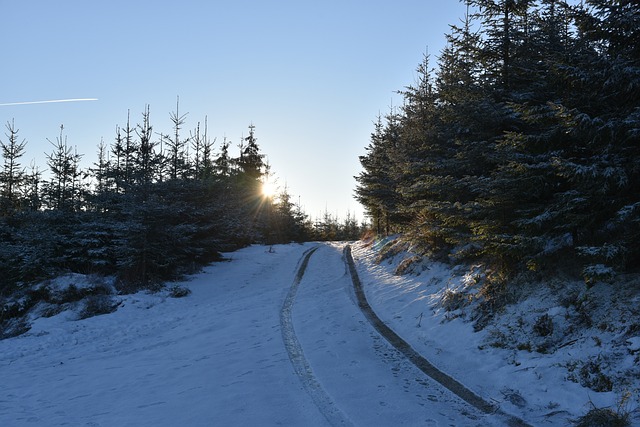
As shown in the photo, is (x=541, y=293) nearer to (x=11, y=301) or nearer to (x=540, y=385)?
(x=540, y=385)

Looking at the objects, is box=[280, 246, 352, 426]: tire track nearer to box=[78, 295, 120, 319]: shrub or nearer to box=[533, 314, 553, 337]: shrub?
box=[533, 314, 553, 337]: shrub

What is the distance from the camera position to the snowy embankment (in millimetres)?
6004

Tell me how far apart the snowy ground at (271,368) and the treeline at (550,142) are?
2.69m

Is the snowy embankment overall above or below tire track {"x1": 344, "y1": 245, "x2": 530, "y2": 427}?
above

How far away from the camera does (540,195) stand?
10.2 metres

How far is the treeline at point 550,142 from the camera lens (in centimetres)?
781

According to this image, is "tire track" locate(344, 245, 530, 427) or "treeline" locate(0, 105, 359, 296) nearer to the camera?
"tire track" locate(344, 245, 530, 427)

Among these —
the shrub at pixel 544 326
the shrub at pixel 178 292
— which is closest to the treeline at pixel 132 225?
the shrub at pixel 178 292

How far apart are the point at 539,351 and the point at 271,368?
5644mm

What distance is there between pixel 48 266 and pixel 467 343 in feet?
62.5

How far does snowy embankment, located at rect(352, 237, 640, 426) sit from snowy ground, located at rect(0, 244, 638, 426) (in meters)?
0.04

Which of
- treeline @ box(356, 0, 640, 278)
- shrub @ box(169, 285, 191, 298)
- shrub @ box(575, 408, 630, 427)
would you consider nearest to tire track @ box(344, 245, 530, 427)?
shrub @ box(575, 408, 630, 427)

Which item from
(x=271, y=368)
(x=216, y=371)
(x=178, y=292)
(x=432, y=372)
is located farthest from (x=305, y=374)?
(x=178, y=292)

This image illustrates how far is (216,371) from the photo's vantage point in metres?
8.61
